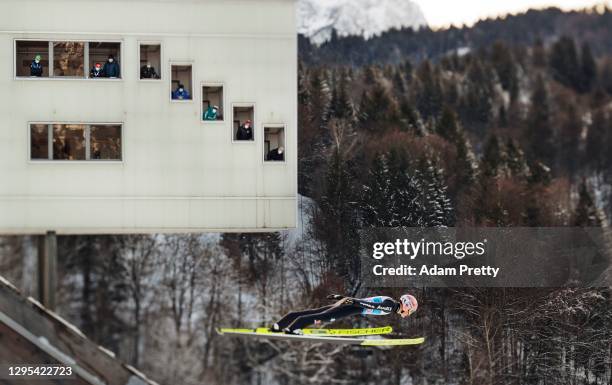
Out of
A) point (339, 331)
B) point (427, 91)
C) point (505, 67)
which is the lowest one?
point (339, 331)

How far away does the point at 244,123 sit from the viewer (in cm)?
3512

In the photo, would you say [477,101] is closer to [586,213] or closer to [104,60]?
[586,213]

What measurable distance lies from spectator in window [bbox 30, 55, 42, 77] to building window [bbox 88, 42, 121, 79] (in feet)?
4.81

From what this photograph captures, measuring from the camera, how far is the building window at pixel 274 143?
3506 cm

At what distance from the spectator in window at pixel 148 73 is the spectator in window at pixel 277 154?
4124 mm

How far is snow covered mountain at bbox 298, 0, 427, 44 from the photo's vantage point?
8281cm

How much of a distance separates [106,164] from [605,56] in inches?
3722

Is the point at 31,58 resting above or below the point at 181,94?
above

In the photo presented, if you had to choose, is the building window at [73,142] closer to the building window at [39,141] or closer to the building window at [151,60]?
the building window at [39,141]

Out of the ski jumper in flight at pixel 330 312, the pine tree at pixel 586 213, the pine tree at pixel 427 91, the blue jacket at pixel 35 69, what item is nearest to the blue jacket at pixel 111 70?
the blue jacket at pixel 35 69

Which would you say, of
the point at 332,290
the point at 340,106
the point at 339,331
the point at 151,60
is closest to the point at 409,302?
the point at 339,331

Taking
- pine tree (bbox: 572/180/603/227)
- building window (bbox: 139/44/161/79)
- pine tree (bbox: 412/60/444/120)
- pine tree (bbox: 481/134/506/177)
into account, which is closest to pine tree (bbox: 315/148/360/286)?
building window (bbox: 139/44/161/79)

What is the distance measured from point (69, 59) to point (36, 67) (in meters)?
0.99

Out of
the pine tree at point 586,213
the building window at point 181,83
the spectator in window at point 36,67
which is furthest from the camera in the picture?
the pine tree at point 586,213
